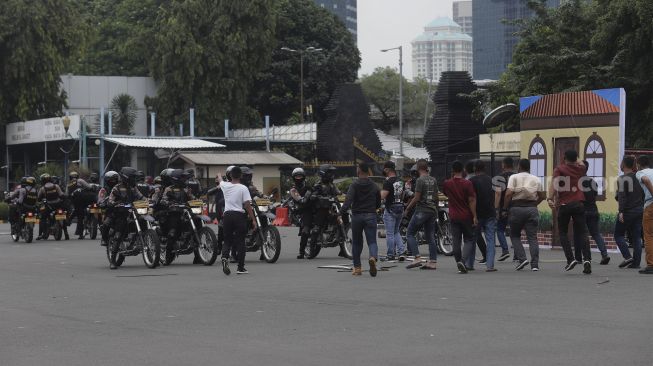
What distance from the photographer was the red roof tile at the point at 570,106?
22.9 m

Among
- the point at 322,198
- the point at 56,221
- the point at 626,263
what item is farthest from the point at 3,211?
the point at 626,263

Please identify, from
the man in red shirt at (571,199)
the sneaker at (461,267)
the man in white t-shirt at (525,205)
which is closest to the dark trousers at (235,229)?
the sneaker at (461,267)

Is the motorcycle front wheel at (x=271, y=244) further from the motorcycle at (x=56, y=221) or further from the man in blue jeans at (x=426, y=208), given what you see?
the motorcycle at (x=56, y=221)

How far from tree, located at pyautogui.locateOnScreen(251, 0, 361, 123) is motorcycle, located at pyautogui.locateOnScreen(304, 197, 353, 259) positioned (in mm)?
54890

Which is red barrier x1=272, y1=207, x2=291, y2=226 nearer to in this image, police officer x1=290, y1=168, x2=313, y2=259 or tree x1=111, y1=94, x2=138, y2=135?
police officer x1=290, y1=168, x2=313, y2=259

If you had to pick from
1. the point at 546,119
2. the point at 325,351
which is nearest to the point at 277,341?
the point at 325,351

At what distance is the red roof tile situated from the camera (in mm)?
22906

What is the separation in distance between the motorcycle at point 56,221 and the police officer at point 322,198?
10.9 metres

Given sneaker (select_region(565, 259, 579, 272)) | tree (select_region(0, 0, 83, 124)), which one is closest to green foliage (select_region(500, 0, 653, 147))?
sneaker (select_region(565, 259, 579, 272))

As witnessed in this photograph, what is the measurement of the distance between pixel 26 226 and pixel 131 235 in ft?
36.6

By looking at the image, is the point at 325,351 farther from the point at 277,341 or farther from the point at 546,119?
the point at 546,119

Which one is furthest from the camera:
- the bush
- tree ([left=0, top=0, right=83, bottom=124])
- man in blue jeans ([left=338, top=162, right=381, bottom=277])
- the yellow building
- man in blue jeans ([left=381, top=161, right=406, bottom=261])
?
tree ([left=0, top=0, right=83, bottom=124])

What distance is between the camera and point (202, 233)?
20.2 metres

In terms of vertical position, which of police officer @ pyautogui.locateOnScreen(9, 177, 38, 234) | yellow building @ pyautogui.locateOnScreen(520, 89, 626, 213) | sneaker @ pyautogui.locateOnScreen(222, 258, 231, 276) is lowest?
sneaker @ pyautogui.locateOnScreen(222, 258, 231, 276)
